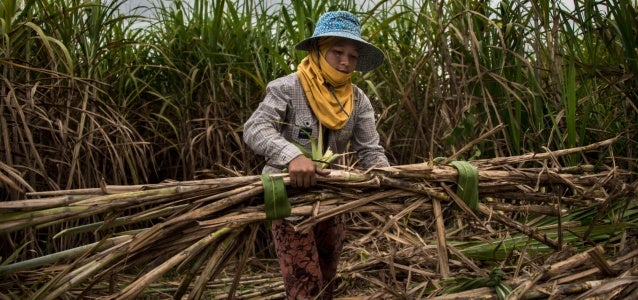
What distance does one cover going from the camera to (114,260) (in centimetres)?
157

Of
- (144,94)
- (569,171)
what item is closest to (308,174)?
(569,171)

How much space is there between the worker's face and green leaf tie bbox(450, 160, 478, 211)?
2.13ft

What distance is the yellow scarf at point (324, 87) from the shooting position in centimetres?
221

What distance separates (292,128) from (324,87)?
0.61 ft

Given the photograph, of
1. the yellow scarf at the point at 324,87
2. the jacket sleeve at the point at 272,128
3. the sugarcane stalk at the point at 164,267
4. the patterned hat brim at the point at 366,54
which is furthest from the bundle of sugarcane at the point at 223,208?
the patterned hat brim at the point at 366,54

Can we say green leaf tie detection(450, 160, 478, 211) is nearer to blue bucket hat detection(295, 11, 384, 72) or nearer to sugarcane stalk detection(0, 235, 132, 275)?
blue bucket hat detection(295, 11, 384, 72)

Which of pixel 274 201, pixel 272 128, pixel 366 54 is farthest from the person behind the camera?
pixel 366 54

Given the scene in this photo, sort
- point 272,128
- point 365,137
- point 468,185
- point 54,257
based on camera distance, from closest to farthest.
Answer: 1. point 54,257
2. point 468,185
3. point 272,128
4. point 365,137

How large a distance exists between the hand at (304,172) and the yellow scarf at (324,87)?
1.68 feet

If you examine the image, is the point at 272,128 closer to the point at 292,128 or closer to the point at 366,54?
the point at 292,128

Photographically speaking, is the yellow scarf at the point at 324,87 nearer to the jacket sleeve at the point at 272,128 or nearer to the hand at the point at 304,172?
the jacket sleeve at the point at 272,128

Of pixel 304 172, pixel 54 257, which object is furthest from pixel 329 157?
pixel 54 257

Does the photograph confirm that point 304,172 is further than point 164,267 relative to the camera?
Yes

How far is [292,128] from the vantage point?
223 cm
